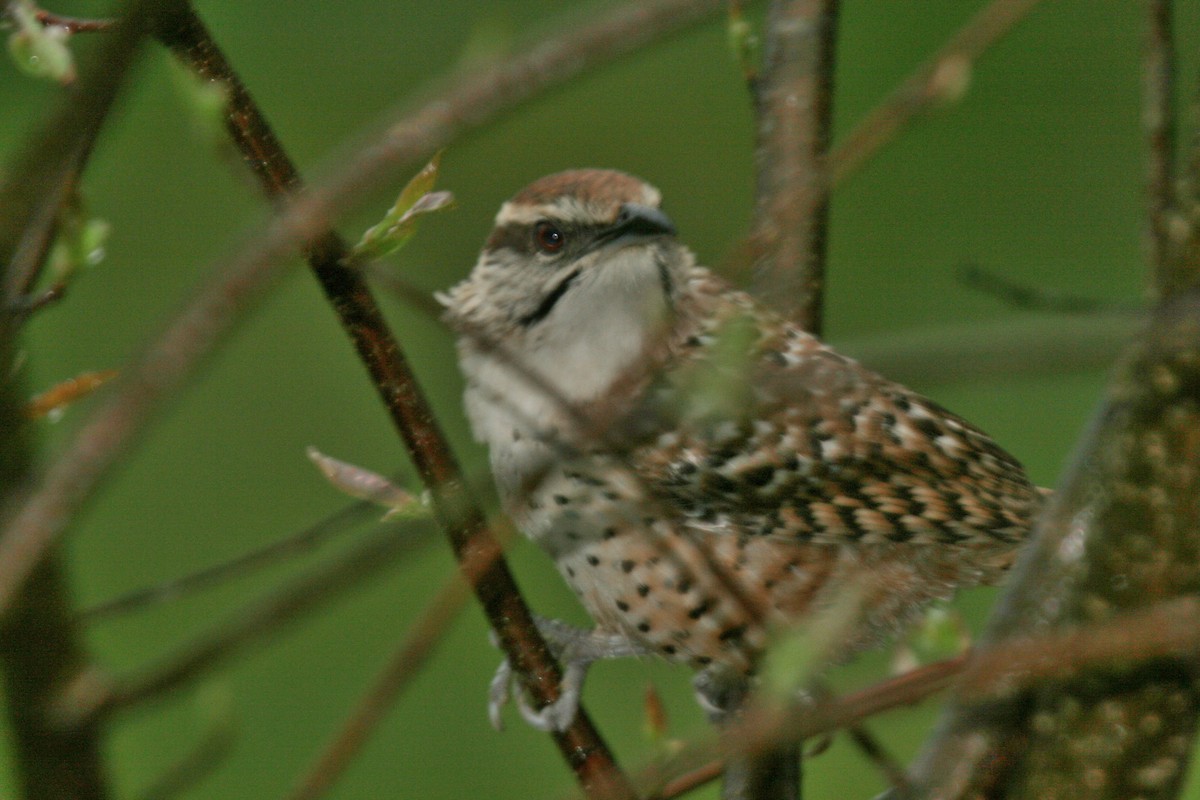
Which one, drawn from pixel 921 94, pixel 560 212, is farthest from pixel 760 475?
pixel 921 94

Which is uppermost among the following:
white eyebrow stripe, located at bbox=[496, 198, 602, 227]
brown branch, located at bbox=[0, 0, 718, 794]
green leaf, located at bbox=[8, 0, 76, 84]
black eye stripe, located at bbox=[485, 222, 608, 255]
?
green leaf, located at bbox=[8, 0, 76, 84]

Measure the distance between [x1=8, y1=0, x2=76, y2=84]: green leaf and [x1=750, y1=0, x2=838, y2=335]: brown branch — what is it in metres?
0.93

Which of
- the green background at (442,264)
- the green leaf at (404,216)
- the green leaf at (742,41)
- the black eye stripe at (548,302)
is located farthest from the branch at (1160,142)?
the green background at (442,264)

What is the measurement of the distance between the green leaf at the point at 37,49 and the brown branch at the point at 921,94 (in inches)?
20.1

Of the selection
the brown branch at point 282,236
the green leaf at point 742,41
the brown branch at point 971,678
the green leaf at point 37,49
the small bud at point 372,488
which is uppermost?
the green leaf at point 37,49

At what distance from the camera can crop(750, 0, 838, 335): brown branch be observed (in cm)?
177

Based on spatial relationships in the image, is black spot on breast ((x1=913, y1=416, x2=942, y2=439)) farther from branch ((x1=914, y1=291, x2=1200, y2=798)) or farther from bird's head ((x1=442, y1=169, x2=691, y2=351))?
branch ((x1=914, y1=291, x2=1200, y2=798))

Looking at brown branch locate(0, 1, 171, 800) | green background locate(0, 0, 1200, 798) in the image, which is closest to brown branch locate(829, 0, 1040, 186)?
brown branch locate(0, 1, 171, 800)

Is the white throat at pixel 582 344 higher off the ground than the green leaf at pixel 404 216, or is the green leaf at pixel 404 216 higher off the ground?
the green leaf at pixel 404 216

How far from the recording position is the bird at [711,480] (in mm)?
1771

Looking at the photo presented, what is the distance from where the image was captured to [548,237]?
192cm

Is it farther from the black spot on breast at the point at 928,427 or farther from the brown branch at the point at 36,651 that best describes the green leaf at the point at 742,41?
the brown branch at the point at 36,651

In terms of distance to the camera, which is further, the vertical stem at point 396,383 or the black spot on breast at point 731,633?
the black spot on breast at point 731,633

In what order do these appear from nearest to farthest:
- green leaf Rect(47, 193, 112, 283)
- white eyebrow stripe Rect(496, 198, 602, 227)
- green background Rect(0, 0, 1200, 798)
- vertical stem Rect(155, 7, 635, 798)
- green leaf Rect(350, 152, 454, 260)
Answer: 1. vertical stem Rect(155, 7, 635, 798)
2. green leaf Rect(350, 152, 454, 260)
3. green leaf Rect(47, 193, 112, 283)
4. white eyebrow stripe Rect(496, 198, 602, 227)
5. green background Rect(0, 0, 1200, 798)
